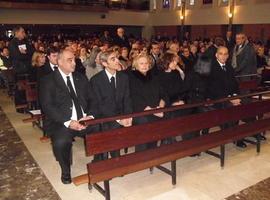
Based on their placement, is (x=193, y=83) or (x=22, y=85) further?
(x=22, y=85)

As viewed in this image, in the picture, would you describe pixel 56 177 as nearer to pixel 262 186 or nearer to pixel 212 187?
pixel 212 187

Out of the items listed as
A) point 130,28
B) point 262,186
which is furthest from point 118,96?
point 130,28

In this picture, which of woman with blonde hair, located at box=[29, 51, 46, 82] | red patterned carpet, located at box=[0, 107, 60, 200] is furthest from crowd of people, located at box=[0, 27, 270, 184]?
woman with blonde hair, located at box=[29, 51, 46, 82]

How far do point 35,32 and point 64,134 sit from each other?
1779 centimetres

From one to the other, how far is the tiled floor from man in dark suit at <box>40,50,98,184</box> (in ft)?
1.45

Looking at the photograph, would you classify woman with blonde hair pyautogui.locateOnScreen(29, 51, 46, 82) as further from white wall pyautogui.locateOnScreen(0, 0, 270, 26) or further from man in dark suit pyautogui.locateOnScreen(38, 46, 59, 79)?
white wall pyautogui.locateOnScreen(0, 0, 270, 26)

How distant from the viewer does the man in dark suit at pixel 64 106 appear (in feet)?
12.1

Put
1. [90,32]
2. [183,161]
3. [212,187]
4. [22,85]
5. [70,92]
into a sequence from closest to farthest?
[212,187]
[70,92]
[183,161]
[22,85]
[90,32]

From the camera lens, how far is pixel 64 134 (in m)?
3.70

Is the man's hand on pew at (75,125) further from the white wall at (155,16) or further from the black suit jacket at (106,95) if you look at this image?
the white wall at (155,16)

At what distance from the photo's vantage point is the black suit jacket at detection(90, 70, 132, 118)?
3.89m

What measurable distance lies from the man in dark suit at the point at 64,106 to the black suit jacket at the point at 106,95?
6.8 inches

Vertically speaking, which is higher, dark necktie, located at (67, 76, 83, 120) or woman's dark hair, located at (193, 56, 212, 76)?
woman's dark hair, located at (193, 56, 212, 76)

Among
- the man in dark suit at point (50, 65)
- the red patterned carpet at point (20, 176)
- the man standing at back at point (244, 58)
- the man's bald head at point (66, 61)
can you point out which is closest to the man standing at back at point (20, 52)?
the man in dark suit at point (50, 65)
